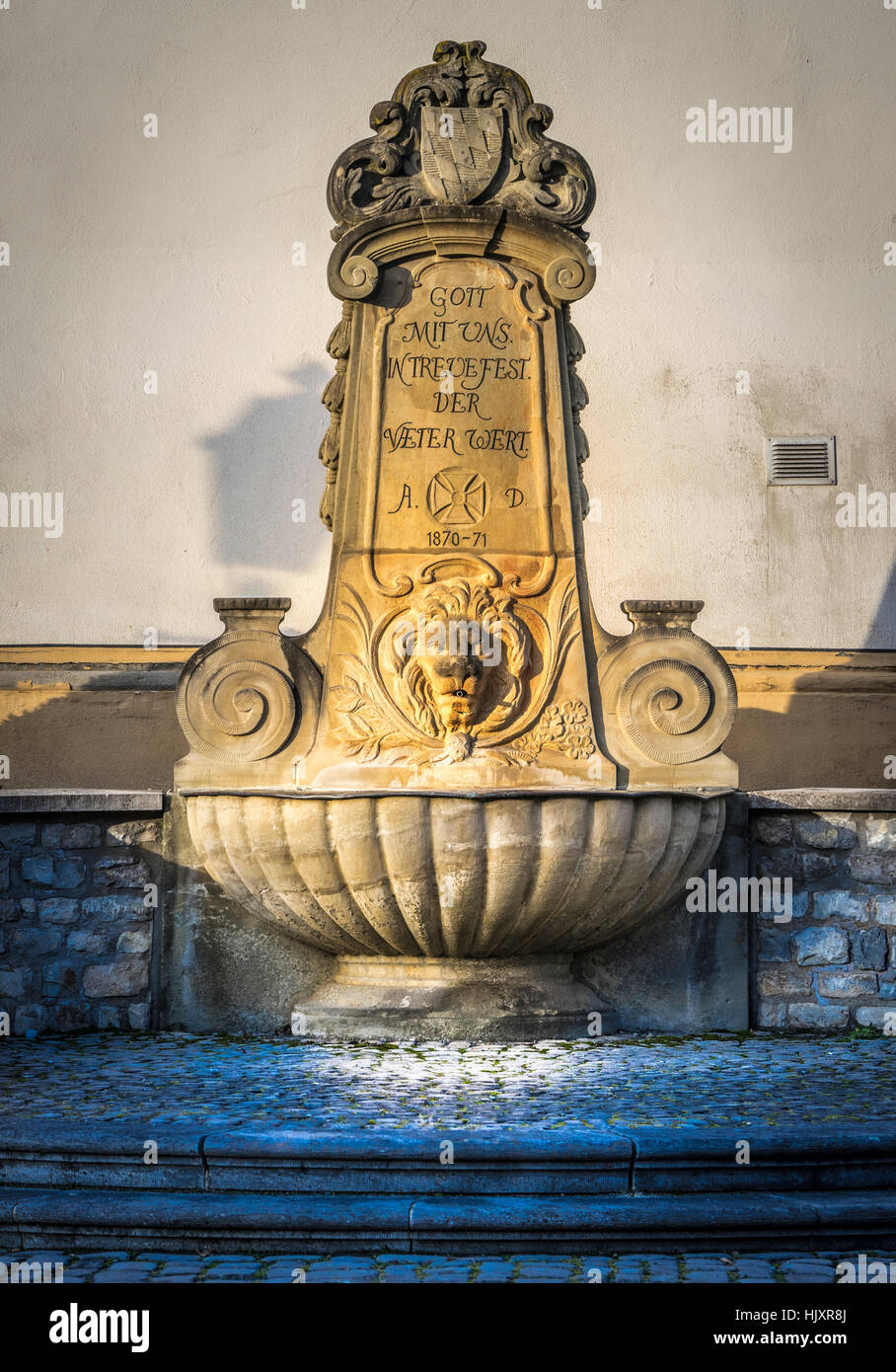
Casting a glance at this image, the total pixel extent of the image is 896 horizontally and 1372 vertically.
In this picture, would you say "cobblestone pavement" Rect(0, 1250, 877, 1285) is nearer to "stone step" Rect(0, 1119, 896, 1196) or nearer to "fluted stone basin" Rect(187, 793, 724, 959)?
"stone step" Rect(0, 1119, 896, 1196)

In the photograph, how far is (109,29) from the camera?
340 inches

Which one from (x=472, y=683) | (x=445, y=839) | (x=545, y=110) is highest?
(x=545, y=110)

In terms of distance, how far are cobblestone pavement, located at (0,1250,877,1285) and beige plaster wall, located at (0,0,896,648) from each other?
5489 millimetres

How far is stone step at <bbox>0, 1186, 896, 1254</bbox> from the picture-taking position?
3.06 metres

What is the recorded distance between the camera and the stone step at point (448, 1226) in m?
3.06

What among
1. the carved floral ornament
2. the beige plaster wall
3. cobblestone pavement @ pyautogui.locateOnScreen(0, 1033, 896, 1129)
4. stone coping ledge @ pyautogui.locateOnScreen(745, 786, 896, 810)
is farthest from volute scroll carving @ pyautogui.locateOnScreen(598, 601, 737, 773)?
the beige plaster wall

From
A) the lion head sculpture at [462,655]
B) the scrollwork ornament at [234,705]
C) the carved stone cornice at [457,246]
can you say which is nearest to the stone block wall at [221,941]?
the scrollwork ornament at [234,705]

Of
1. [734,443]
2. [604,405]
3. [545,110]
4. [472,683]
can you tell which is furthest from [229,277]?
[472,683]

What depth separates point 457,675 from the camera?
16.0ft

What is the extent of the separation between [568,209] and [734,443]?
11.3ft

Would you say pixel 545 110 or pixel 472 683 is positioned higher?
pixel 545 110

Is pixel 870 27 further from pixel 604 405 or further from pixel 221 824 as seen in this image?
pixel 221 824

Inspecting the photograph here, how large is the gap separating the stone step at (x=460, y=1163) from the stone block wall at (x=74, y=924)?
5.77 ft

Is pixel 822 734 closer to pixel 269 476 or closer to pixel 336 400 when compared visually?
pixel 269 476
